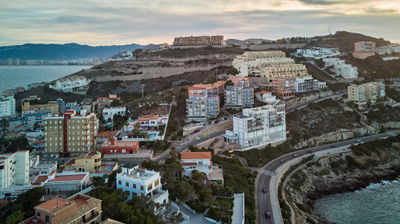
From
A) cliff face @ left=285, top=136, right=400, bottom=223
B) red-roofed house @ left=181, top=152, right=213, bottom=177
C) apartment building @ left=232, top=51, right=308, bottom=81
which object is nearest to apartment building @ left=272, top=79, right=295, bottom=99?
apartment building @ left=232, top=51, right=308, bottom=81

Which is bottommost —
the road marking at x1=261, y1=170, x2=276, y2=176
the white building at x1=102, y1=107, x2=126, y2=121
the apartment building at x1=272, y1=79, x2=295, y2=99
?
the road marking at x1=261, y1=170, x2=276, y2=176

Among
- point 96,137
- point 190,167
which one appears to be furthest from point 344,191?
point 96,137

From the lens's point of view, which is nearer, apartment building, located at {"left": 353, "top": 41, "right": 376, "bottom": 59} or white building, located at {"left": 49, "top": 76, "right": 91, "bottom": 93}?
white building, located at {"left": 49, "top": 76, "right": 91, "bottom": 93}

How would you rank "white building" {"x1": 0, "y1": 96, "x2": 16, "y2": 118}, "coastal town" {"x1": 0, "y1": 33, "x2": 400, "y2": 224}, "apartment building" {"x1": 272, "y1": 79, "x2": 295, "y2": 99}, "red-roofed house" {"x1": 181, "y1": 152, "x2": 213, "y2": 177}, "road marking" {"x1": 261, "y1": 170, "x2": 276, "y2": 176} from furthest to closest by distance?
1. "white building" {"x1": 0, "y1": 96, "x2": 16, "y2": 118}
2. "apartment building" {"x1": 272, "y1": 79, "x2": 295, "y2": 99}
3. "road marking" {"x1": 261, "y1": 170, "x2": 276, "y2": 176}
4. "red-roofed house" {"x1": 181, "y1": 152, "x2": 213, "y2": 177}
5. "coastal town" {"x1": 0, "y1": 33, "x2": 400, "y2": 224}

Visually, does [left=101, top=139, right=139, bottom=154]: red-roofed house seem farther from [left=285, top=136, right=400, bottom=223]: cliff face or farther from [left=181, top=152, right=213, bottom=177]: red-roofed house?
[left=285, top=136, right=400, bottom=223]: cliff face

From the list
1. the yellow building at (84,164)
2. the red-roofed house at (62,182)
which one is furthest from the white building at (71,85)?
the red-roofed house at (62,182)

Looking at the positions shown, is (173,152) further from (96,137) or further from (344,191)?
(344,191)
